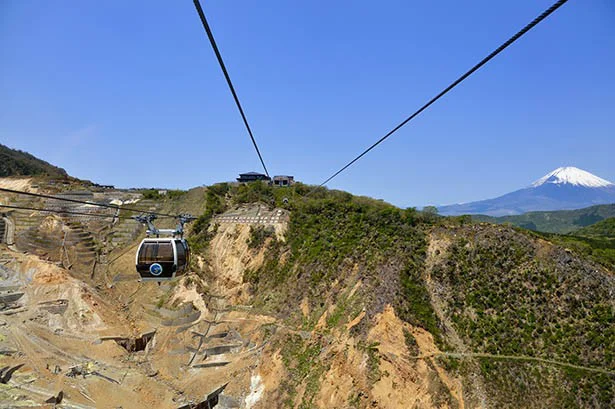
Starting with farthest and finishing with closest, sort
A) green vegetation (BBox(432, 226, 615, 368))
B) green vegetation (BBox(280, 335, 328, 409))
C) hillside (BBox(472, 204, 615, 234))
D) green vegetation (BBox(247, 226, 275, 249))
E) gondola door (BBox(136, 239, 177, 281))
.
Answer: hillside (BBox(472, 204, 615, 234)), green vegetation (BBox(247, 226, 275, 249)), green vegetation (BBox(280, 335, 328, 409)), green vegetation (BBox(432, 226, 615, 368)), gondola door (BBox(136, 239, 177, 281))

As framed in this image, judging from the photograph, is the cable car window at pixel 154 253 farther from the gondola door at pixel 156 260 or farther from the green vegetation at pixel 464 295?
the green vegetation at pixel 464 295

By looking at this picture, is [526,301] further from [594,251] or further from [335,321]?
[335,321]

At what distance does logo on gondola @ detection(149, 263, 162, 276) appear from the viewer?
16422 millimetres

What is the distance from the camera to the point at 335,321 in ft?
90.5

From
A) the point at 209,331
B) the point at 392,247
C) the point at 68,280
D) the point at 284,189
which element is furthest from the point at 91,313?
the point at 392,247

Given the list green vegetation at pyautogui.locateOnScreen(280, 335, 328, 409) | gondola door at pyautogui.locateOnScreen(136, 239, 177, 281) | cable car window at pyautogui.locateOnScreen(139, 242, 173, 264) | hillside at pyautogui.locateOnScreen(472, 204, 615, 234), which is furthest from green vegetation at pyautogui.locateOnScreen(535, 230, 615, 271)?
hillside at pyautogui.locateOnScreen(472, 204, 615, 234)

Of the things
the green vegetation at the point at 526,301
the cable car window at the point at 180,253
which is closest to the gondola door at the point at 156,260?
the cable car window at the point at 180,253

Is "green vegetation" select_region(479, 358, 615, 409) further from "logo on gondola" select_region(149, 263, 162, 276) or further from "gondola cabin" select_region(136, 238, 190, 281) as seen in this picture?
"logo on gondola" select_region(149, 263, 162, 276)

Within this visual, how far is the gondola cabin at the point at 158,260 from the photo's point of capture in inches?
647

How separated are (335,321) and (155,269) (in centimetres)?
1541

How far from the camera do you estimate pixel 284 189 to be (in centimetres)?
5106

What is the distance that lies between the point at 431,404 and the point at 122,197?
5912 centimetres

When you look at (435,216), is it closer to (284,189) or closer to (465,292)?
(465,292)

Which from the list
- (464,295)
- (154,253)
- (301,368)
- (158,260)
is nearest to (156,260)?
(158,260)
